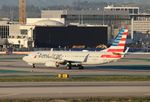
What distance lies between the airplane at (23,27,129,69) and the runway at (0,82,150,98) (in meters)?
36.6

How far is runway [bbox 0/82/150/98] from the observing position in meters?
63.0

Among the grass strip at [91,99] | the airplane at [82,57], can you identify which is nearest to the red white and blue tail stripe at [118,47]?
the airplane at [82,57]

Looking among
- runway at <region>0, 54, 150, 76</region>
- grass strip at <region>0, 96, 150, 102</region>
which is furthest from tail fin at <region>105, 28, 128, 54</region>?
grass strip at <region>0, 96, 150, 102</region>

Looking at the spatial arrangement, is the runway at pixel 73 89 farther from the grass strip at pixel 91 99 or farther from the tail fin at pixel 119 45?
the tail fin at pixel 119 45

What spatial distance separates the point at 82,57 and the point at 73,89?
46.7 meters

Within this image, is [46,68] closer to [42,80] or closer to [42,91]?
[42,80]

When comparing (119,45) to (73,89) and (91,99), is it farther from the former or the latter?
(91,99)

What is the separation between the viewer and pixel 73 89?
2677 inches

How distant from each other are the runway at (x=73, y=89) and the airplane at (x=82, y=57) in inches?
1441

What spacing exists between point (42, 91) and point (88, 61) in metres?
49.4

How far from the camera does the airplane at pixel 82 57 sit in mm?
113250

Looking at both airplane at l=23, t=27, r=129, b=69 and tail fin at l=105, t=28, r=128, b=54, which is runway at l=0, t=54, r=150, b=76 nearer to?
airplane at l=23, t=27, r=129, b=69

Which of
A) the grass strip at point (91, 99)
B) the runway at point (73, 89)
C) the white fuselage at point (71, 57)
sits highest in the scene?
the white fuselage at point (71, 57)

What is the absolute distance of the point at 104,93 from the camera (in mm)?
64500
